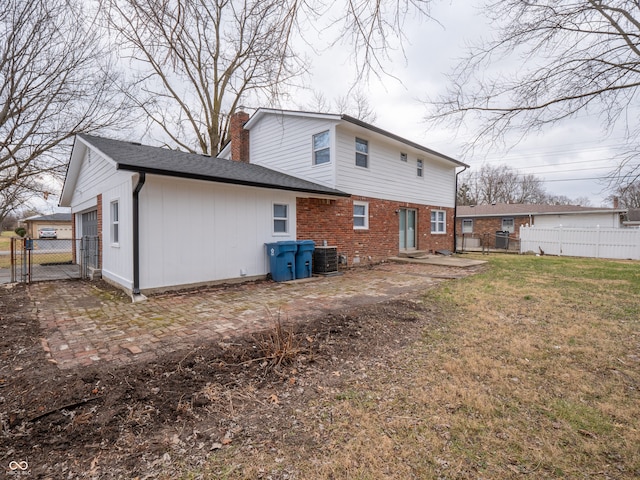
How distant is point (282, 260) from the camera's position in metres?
8.79

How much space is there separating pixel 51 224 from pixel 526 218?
171ft

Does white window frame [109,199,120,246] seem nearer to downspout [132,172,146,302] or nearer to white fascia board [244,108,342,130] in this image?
downspout [132,172,146,302]

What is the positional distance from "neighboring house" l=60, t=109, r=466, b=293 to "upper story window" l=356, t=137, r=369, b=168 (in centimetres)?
4

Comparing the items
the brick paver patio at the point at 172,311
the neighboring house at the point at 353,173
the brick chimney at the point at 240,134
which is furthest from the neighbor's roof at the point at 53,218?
the brick paver patio at the point at 172,311

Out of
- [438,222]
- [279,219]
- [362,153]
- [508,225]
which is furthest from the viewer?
[508,225]

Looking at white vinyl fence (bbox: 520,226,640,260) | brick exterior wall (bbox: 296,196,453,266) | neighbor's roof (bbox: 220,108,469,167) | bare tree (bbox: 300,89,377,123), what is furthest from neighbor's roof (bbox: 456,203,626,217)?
brick exterior wall (bbox: 296,196,453,266)

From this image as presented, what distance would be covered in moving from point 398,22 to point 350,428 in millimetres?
3535

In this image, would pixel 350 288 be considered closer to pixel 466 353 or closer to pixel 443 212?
pixel 466 353

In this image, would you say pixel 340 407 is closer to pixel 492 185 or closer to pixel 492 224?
pixel 492 224

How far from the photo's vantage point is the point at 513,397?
2.85 m

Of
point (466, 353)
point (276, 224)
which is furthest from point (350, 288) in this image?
point (466, 353)

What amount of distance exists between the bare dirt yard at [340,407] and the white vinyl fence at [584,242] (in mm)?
15661

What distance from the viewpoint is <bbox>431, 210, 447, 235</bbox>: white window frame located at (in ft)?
53.3

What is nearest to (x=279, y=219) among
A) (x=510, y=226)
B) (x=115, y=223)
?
(x=115, y=223)
